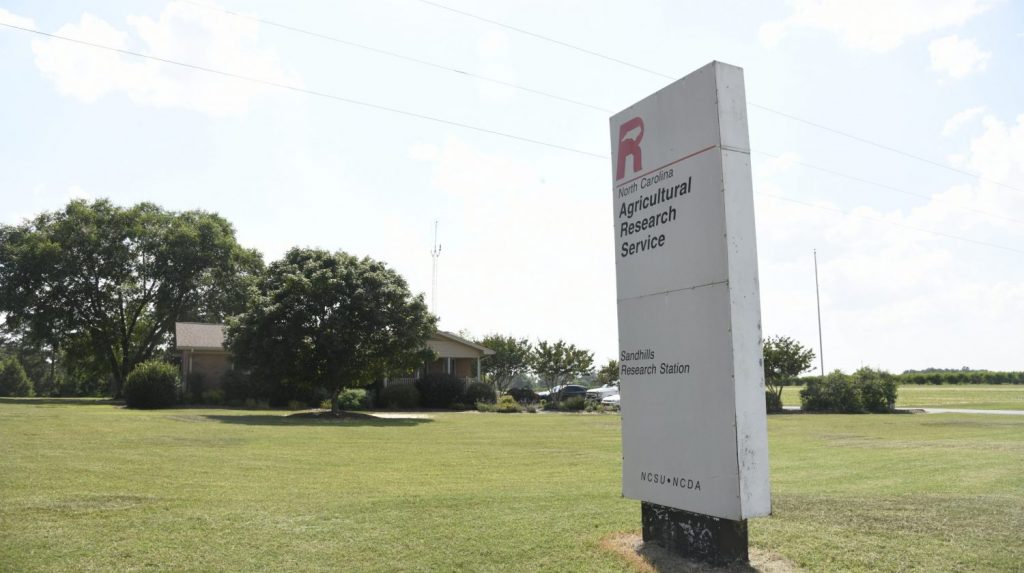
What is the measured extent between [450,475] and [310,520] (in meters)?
3.88

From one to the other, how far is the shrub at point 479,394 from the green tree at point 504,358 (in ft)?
71.1

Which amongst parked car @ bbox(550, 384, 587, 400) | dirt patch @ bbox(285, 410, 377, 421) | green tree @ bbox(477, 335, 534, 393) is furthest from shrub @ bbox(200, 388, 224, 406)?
green tree @ bbox(477, 335, 534, 393)

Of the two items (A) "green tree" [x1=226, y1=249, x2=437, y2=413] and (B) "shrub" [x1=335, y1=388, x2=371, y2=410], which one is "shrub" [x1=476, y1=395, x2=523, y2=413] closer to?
(B) "shrub" [x1=335, y1=388, x2=371, y2=410]

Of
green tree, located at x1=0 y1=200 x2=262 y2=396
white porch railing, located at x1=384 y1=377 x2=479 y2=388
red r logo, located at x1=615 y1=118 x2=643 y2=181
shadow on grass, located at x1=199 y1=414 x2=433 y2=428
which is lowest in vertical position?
shadow on grass, located at x1=199 y1=414 x2=433 y2=428

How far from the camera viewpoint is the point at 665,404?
6484 millimetres

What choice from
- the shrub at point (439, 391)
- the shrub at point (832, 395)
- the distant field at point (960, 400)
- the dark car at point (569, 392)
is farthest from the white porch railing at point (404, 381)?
the distant field at point (960, 400)

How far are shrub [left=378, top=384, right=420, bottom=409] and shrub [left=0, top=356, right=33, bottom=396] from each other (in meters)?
51.9

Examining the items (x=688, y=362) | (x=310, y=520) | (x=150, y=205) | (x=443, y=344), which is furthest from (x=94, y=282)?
(x=688, y=362)

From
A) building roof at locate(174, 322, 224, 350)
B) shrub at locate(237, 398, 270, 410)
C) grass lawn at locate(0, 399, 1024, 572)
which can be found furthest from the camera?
building roof at locate(174, 322, 224, 350)

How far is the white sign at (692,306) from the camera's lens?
19.1 ft

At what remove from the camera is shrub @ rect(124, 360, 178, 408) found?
31141mm

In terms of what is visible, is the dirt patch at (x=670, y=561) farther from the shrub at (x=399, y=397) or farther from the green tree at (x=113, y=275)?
the green tree at (x=113, y=275)

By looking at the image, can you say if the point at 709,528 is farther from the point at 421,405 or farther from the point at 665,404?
the point at 421,405

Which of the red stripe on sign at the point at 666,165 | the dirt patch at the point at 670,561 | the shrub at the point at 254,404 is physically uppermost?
the red stripe on sign at the point at 666,165
